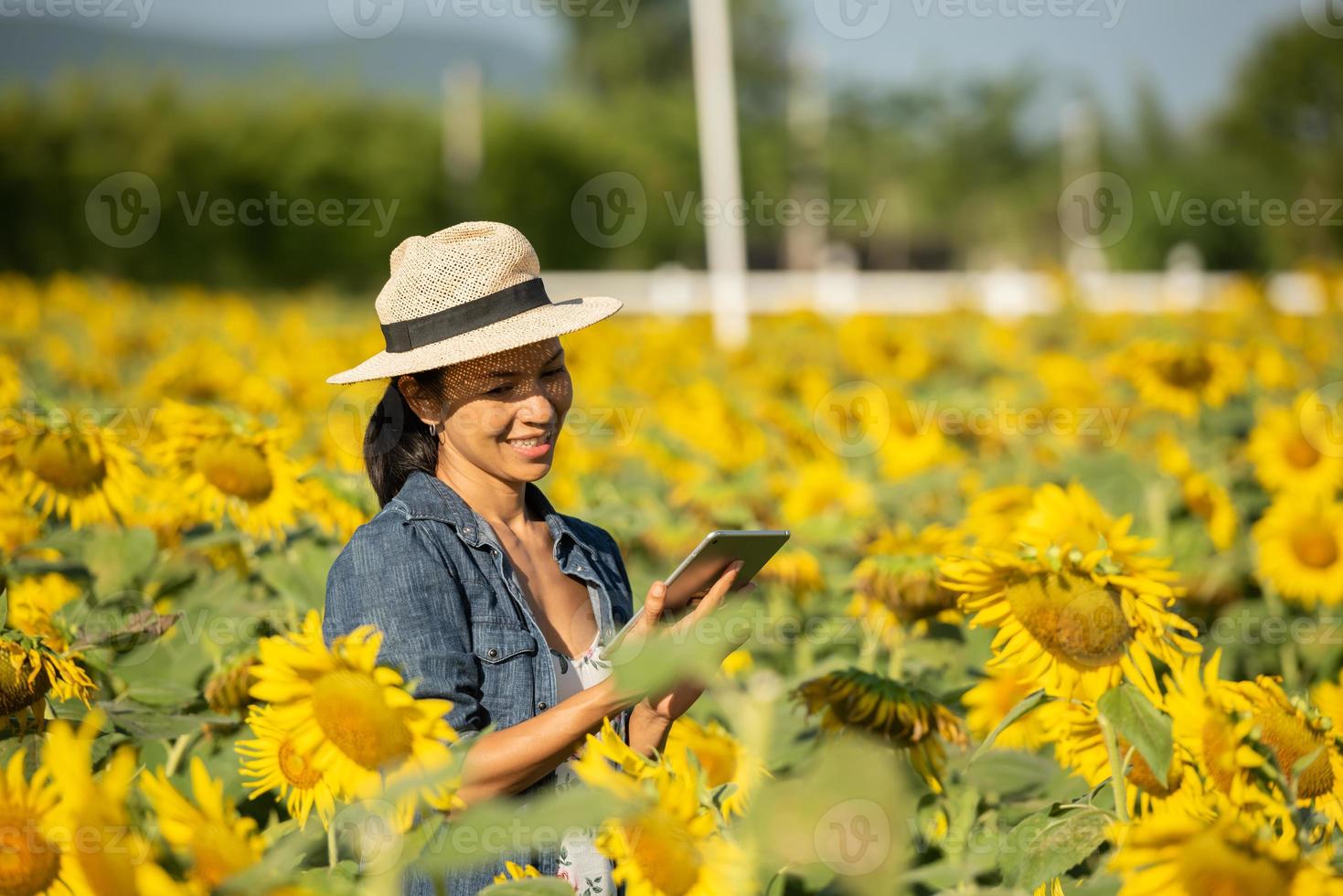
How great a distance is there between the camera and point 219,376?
4.42 meters

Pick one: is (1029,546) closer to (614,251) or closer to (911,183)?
(614,251)

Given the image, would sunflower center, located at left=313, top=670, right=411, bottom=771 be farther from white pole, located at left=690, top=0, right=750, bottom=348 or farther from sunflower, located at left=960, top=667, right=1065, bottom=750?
white pole, located at left=690, top=0, right=750, bottom=348

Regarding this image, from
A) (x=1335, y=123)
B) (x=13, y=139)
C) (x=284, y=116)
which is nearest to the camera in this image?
(x=13, y=139)

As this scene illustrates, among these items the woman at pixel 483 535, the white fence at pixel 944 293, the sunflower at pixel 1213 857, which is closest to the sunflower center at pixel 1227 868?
the sunflower at pixel 1213 857

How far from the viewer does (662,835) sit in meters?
1.20

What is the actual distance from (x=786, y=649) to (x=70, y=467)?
1375 mm

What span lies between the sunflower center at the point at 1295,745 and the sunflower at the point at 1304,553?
1.79 m

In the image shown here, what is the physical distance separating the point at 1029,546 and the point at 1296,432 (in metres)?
2.56

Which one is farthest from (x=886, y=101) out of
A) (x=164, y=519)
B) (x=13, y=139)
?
(x=164, y=519)

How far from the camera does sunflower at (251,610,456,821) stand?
1.26 metres

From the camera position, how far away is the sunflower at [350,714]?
1.26 m

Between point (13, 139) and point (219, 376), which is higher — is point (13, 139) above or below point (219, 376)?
above

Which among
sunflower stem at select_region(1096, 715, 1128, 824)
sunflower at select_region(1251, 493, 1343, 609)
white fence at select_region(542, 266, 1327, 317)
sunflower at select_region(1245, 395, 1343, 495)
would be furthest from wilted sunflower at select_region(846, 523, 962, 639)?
white fence at select_region(542, 266, 1327, 317)

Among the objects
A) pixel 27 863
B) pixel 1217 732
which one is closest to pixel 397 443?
pixel 27 863
